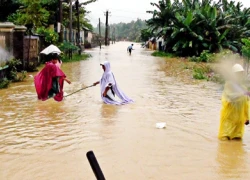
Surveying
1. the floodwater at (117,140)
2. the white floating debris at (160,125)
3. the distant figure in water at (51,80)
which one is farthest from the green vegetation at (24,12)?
the white floating debris at (160,125)

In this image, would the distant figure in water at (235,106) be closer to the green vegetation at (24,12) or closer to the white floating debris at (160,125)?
the white floating debris at (160,125)

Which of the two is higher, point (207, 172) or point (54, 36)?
point (54, 36)

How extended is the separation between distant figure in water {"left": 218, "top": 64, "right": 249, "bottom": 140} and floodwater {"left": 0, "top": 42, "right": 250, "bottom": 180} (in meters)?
0.23

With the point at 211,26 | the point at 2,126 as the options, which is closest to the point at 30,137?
the point at 2,126

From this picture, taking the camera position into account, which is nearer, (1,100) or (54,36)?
(1,100)

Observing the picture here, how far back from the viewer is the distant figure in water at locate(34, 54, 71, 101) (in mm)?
9570

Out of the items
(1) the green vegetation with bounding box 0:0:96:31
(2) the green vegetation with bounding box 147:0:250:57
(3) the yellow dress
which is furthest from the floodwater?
(2) the green vegetation with bounding box 147:0:250:57

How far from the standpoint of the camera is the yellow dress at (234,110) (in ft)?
20.4

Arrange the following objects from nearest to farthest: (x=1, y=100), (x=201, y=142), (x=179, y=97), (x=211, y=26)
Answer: (x=201, y=142)
(x=1, y=100)
(x=179, y=97)
(x=211, y=26)

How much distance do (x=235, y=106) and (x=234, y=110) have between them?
2.7 inches

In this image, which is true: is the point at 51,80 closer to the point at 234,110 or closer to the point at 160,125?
the point at 160,125

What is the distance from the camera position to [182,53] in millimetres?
32750

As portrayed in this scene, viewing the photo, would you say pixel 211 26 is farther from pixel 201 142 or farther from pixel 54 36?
pixel 201 142

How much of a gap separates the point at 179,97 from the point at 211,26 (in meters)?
20.1
